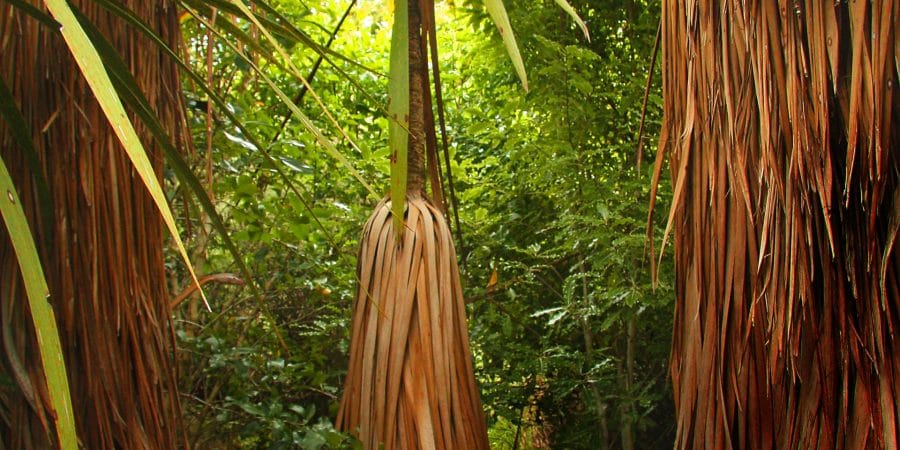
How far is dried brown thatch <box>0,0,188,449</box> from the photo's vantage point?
1.04 m

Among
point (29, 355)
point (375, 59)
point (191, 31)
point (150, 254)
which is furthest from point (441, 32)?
point (29, 355)

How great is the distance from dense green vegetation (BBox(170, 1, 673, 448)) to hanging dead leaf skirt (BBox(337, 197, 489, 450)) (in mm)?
492

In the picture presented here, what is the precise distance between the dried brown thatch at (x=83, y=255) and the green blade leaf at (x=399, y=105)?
0.39m

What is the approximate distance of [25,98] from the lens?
1.09m

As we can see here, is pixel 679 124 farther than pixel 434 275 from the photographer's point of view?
No

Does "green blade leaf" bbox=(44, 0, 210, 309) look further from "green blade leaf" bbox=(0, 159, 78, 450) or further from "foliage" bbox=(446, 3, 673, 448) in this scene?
"foliage" bbox=(446, 3, 673, 448)

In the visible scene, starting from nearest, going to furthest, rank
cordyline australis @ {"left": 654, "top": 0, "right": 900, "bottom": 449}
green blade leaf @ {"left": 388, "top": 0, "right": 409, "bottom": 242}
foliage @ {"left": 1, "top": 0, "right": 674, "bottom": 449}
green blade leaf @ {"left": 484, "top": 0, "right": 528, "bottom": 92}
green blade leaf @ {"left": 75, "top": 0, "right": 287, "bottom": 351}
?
green blade leaf @ {"left": 75, "top": 0, "right": 287, "bottom": 351} < cordyline australis @ {"left": 654, "top": 0, "right": 900, "bottom": 449} < green blade leaf @ {"left": 484, "top": 0, "right": 528, "bottom": 92} < green blade leaf @ {"left": 388, "top": 0, "right": 409, "bottom": 242} < foliage @ {"left": 1, "top": 0, "right": 674, "bottom": 449}

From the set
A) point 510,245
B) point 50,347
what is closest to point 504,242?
point 510,245

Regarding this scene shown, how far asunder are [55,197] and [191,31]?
3.53 ft

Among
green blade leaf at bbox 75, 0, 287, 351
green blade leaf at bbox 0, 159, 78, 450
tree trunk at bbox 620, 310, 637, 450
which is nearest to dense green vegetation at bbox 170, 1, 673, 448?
tree trunk at bbox 620, 310, 637, 450

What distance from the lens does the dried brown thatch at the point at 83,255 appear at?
104 centimetres

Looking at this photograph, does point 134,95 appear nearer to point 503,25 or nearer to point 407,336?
point 503,25

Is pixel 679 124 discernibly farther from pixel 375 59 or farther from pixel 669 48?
pixel 375 59

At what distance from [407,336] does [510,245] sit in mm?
976
